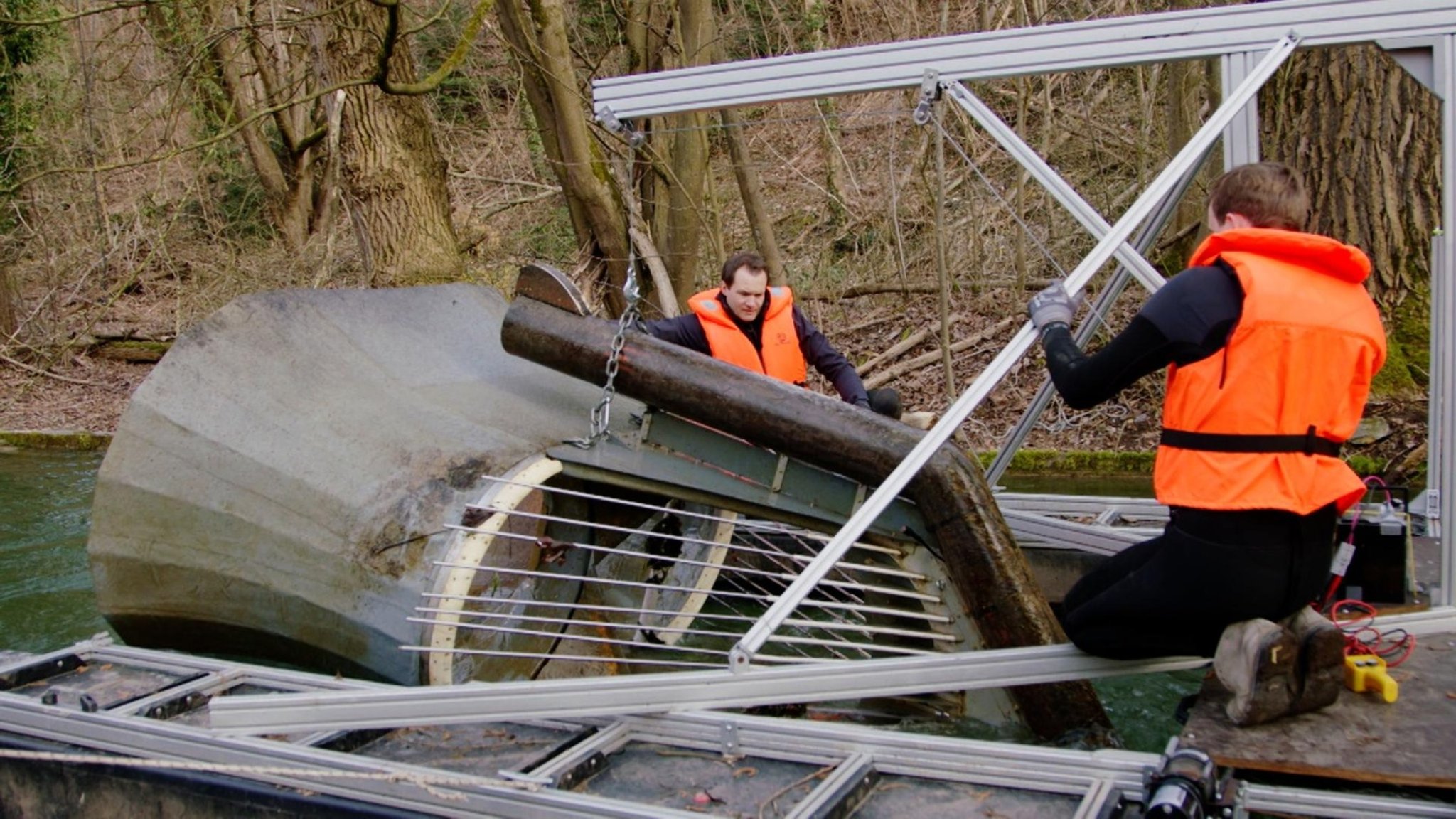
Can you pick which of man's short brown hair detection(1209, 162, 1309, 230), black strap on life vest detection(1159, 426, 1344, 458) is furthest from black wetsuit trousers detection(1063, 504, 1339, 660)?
man's short brown hair detection(1209, 162, 1309, 230)

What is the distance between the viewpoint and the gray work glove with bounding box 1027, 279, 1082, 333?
3.35m

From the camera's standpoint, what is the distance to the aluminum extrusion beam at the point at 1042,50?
3.59m

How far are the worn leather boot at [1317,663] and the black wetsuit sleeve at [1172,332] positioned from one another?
0.71 meters

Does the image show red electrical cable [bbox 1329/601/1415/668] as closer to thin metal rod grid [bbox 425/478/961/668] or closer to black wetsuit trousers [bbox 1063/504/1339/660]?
black wetsuit trousers [bbox 1063/504/1339/660]

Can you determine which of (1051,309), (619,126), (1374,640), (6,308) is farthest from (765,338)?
(6,308)

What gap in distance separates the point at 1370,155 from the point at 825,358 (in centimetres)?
A: 330

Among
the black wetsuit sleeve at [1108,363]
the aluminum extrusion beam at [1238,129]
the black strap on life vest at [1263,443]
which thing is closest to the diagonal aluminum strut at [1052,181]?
the aluminum extrusion beam at [1238,129]

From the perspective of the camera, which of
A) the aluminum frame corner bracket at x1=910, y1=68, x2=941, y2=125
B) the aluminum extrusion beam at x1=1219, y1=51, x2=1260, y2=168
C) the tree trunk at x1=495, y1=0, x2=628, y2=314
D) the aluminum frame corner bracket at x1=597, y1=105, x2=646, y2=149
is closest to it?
the aluminum extrusion beam at x1=1219, y1=51, x2=1260, y2=168

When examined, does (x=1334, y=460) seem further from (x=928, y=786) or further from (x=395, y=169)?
(x=395, y=169)

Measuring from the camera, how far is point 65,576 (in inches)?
282

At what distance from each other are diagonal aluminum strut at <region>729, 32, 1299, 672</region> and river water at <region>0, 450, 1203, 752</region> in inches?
50.1

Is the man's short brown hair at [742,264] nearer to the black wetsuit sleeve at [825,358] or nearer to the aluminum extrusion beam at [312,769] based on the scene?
the black wetsuit sleeve at [825,358]

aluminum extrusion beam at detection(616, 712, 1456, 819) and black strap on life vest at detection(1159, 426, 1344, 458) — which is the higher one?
black strap on life vest at detection(1159, 426, 1344, 458)

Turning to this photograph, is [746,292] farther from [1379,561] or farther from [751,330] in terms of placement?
[1379,561]
